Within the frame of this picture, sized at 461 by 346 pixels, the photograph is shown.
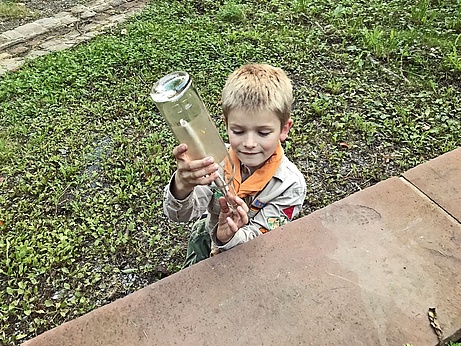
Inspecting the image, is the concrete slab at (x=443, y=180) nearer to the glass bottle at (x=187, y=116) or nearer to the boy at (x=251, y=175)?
the boy at (x=251, y=175)

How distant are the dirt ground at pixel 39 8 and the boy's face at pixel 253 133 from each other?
14.2 ft

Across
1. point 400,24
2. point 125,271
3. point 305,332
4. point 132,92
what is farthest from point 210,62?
point 305,332

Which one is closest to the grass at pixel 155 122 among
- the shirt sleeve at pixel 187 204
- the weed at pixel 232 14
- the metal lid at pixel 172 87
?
the weed at pixel 232 14

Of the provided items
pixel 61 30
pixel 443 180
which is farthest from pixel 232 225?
pixel 61 30

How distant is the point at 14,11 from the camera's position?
18.3 ft

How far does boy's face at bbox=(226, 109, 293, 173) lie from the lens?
1860 millimetres

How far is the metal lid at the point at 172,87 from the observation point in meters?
1.44

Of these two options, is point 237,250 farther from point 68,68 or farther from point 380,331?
point 68,68

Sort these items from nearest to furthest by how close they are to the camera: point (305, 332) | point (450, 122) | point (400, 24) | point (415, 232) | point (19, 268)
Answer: point (305, 332) → point (415, 232) → point (19, 268) → point (450, 122) → point (400, 24)

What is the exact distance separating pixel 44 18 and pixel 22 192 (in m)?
3.04

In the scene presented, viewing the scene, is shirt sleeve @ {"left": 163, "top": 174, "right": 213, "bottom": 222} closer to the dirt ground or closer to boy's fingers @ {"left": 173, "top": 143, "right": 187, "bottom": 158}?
boy's fingers @ {"left": 173, "top": 143, "right": 187, "bottom": 158}

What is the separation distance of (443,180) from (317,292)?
880 millimetres

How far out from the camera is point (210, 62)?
434 centimetres

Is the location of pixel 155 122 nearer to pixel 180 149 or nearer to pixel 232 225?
pixel 232 225
